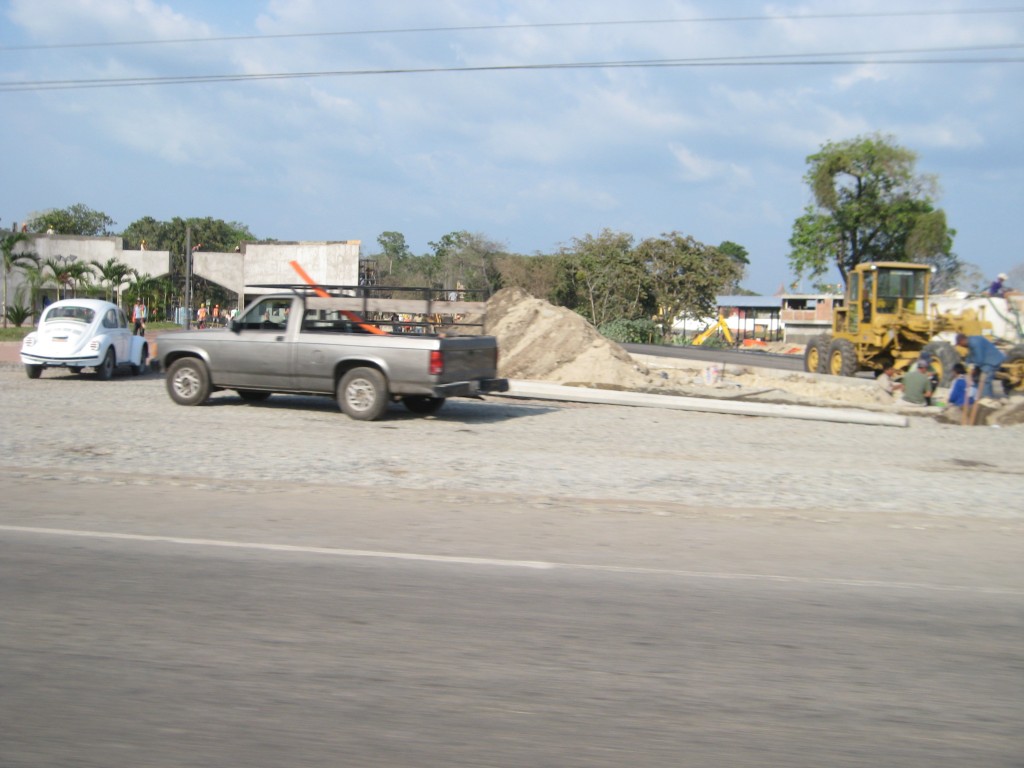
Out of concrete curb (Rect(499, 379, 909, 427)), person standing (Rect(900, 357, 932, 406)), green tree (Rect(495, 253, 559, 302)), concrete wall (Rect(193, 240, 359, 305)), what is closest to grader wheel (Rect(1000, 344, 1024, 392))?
person standing (Rect(900, 357, 932, 406))

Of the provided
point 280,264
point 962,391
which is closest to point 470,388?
point 962,391

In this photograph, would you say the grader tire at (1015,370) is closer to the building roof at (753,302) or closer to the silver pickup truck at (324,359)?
the silver pickup truck at (324,359)

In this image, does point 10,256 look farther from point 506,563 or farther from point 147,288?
point 506,563

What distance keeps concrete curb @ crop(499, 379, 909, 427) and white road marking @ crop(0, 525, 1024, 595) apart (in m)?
10.3

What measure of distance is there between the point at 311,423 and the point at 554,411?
4676 mm

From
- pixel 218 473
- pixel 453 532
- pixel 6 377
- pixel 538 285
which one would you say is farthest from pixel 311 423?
pixel 538 285

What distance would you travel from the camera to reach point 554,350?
21719 millimetres

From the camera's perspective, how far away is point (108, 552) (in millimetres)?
6398

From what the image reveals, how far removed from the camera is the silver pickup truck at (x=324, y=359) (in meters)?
13.8

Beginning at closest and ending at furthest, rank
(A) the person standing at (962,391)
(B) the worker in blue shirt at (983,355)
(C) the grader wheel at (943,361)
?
(A) the person standing at (962,391)
(B) the worker in blue shirt at (983,355)
(C) the grader wheel at (943,361)

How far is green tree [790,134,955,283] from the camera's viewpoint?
5703 cm

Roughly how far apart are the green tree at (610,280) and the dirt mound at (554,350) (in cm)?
2597

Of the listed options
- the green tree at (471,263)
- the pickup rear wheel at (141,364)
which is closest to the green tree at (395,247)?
the green tree at (471,263)

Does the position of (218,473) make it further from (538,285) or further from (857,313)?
(538,285)
